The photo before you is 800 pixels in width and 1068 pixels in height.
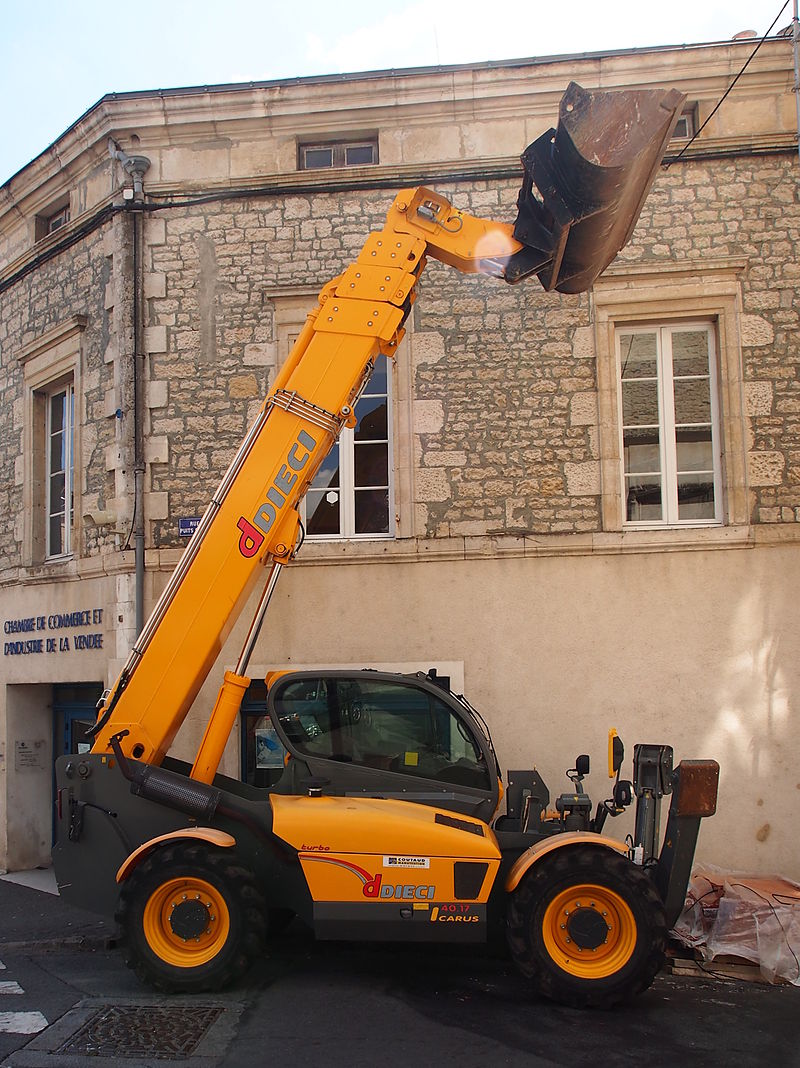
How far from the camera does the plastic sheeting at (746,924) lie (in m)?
5.88

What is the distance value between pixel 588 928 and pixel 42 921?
4.44m

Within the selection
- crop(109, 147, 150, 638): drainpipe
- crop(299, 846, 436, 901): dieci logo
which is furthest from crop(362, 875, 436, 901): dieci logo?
crop(109, 147, 150, 638): drainpipe

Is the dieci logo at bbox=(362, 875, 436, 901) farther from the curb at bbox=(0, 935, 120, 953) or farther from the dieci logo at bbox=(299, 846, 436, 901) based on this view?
the curb at bbox=(0, 935, 120, 953)

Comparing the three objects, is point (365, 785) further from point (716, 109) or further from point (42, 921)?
point (716, 109)

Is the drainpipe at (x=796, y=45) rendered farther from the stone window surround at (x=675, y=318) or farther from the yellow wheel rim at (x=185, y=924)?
the yellow wheel rim at (x=185, y=924)

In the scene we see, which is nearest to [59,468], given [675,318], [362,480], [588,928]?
[362,480]

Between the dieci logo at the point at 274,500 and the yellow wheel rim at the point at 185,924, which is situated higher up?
the dieci logo at the point at 274,500

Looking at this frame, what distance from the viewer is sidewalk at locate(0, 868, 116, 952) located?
6812mm

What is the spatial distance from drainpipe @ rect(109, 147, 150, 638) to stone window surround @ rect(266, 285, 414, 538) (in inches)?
47.5

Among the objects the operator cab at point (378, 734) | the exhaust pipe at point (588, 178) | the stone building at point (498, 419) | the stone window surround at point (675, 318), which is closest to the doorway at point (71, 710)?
the stone building at point (498, 419)

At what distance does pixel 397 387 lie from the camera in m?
8.39

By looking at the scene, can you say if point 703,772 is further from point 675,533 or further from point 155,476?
point 155,476

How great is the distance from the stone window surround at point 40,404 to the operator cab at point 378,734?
4.25 m

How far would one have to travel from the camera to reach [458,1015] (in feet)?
16.4
